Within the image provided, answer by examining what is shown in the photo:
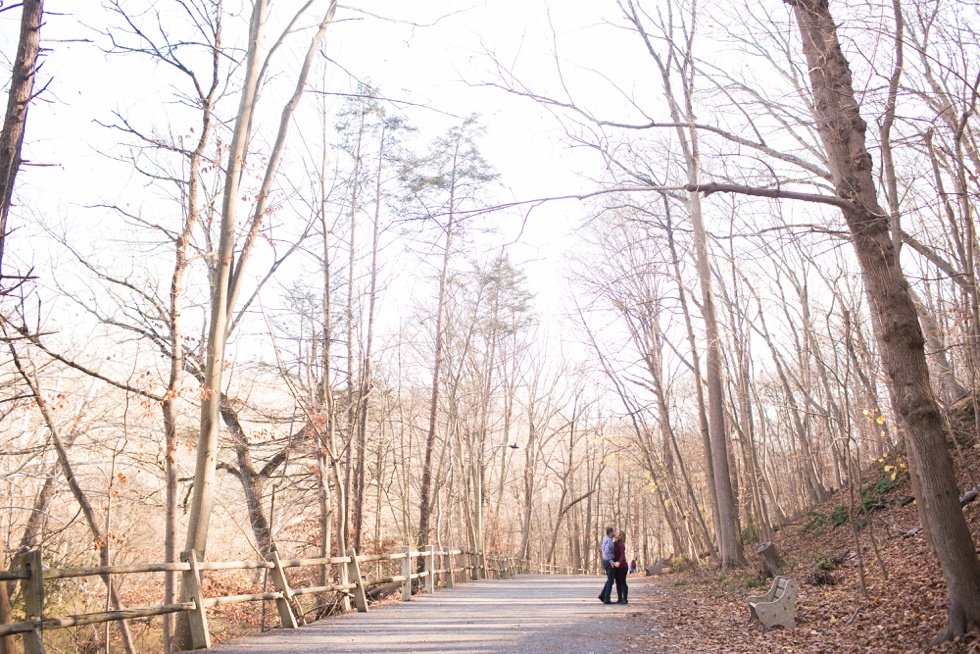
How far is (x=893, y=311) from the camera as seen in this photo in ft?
23.3

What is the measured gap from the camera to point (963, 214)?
28.4ft

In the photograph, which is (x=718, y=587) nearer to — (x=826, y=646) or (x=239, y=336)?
(x=826, y=646)

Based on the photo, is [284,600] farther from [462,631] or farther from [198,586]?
[462,631]

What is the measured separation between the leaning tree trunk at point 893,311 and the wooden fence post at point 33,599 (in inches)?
302

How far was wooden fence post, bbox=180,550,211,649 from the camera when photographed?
746cm

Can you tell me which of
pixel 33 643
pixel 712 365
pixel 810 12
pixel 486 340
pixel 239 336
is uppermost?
pixel 486 340

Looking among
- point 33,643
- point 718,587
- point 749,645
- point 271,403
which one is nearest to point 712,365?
point 718,587

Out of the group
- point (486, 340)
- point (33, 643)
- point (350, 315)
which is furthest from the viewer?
point (486, 340)

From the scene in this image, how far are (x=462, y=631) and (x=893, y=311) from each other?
6510 mm

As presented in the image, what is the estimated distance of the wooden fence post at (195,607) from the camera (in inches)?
294

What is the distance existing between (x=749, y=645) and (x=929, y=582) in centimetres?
262

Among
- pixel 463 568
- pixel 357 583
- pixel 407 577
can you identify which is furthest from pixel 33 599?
pixel 463 568

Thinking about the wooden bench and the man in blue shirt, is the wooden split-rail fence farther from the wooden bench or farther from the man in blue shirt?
the wooden bench

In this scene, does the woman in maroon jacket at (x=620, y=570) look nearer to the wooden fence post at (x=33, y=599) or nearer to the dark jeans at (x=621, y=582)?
the dark jeans at (x=621, y=582)
